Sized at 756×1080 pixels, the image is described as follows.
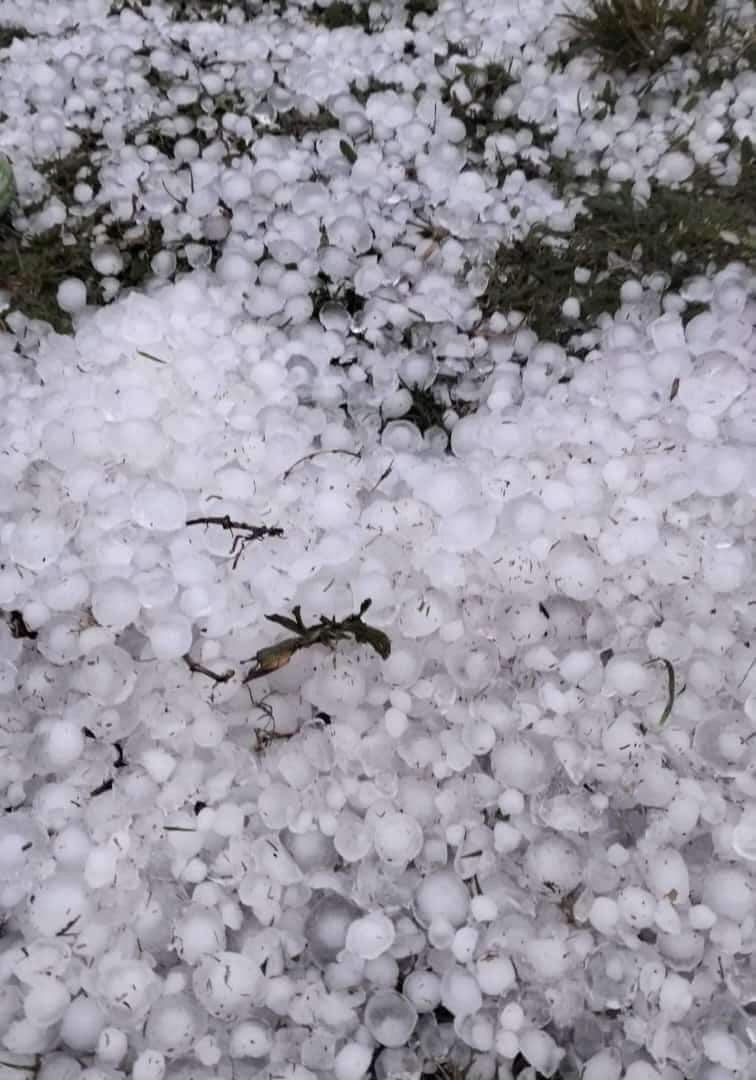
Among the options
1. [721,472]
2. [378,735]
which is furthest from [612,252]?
[378,735]

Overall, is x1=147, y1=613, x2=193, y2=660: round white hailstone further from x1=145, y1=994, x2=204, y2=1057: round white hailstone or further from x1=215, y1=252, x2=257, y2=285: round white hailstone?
x1=215, y1=252, x2=257, y2=285: round white hailstone

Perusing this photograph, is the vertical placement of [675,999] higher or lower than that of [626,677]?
lower

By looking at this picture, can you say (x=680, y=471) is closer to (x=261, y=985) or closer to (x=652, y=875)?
(x=652, y=875)

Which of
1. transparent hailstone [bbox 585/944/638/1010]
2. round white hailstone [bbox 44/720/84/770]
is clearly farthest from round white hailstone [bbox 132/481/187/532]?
transparent hailstone [bbox 585/944/638/1010]

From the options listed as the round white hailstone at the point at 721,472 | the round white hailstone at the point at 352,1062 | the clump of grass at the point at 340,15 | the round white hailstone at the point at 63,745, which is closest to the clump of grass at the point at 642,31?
the clump of grass at the point at 340,15

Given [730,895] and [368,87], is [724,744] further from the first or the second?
[368,87]

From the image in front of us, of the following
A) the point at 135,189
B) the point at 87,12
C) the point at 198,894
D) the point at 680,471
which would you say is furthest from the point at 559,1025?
the point at 87,12

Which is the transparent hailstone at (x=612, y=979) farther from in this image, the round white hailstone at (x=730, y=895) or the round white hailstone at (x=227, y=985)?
the round white hailstone at (x=227, y=985)
